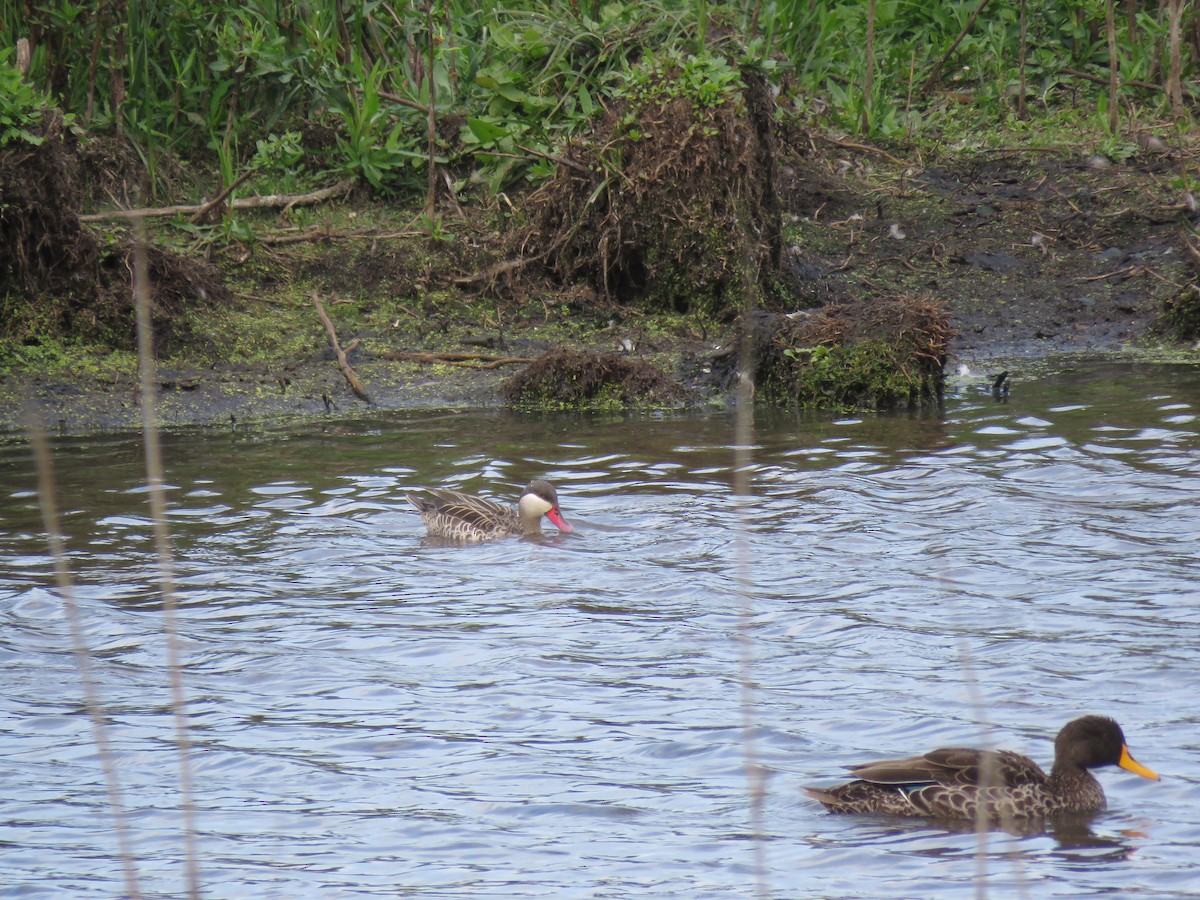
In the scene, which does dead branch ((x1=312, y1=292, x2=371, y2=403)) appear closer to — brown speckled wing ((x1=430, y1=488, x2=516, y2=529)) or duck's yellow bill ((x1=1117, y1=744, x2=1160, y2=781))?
brown speckled wing ((x1=430, y1=488, x2=516, y2=529))

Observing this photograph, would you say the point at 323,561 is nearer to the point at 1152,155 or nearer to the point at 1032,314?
the point at 1032,314

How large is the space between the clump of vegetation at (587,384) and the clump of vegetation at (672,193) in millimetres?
1374

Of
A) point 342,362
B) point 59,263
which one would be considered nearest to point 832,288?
point 342,362

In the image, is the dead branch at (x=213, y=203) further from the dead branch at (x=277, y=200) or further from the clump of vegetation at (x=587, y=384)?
the clump of vegetation at (x=587, y=384)

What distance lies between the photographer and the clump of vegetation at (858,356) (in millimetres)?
12188

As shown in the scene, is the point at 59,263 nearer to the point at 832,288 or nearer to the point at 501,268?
the point at 501,268

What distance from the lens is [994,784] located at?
545 cm

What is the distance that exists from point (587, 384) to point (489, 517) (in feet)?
11.2

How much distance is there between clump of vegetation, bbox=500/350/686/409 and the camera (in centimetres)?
1259

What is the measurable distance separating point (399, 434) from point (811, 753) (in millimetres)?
6318

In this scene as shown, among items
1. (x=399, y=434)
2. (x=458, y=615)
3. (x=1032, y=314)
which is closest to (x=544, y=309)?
(x=399, y=434)

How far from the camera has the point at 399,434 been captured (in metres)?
11.8

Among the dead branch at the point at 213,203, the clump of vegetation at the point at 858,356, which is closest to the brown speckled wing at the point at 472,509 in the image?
the clump of vegetation at the point at 858,356

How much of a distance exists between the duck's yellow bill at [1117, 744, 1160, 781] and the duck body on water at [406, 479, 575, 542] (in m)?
4.27
